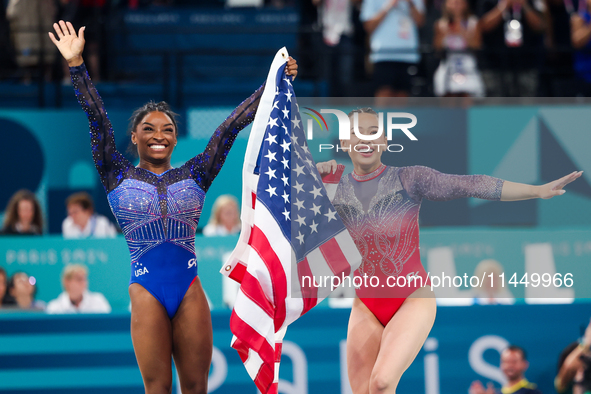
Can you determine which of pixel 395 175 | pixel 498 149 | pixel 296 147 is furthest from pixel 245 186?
pixel 498 149

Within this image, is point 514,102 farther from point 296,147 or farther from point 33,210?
point 33,210

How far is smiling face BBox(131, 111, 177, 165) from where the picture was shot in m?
4.27

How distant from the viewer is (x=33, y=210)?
7.19 meters

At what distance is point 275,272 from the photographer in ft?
14.4

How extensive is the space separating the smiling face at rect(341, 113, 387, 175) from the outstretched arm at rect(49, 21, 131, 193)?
4.46ft

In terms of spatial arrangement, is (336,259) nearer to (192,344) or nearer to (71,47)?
(192,344)

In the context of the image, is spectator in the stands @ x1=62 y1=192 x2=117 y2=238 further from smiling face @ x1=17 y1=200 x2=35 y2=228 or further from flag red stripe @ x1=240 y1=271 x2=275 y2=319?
flag red stripe @ x1=240 y1=271 x2=275 y2=319

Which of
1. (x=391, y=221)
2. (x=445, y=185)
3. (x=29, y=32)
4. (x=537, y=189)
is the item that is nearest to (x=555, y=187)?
(x=537, y=189)

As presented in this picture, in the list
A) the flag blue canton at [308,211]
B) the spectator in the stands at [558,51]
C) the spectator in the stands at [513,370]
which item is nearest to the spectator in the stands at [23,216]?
the flag blue canton at [308,211]

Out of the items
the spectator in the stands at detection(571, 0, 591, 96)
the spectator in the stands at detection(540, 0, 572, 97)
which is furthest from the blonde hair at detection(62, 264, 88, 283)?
the spectator in the stands at detection(571, 0, 591, 96)

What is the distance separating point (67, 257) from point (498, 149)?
3.99 meters

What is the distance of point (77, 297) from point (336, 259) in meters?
3.12

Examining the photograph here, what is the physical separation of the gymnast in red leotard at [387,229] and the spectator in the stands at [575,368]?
85.6 inches

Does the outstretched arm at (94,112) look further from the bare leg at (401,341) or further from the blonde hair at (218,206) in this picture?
the blonde hair at (218,206)
